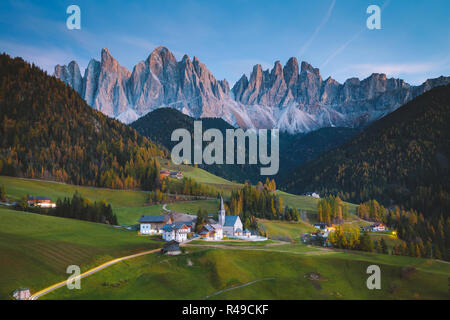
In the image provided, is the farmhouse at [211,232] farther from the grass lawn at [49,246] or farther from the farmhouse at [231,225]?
the grass lawn at [49,246]

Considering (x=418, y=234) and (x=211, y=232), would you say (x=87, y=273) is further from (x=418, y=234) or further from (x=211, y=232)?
(x=418, y=234)

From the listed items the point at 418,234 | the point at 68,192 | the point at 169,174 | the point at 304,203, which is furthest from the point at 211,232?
the point at 169,174

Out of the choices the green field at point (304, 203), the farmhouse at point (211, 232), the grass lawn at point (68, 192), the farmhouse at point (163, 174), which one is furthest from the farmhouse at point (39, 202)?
the green field at point (304, 203)

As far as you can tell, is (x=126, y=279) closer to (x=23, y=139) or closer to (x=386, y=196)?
(x=23, y=139)

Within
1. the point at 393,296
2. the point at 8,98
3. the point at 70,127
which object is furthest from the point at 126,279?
the point at 8,98

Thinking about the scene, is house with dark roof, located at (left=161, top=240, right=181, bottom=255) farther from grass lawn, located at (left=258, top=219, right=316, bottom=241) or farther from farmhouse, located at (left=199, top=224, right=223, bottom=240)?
grass lawn, located at (left=258, top=219, right=316, bottom=241)

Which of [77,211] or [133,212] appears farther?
[133,212]

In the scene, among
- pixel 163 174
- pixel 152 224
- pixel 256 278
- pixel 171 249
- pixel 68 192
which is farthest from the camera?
pixel 163 174
